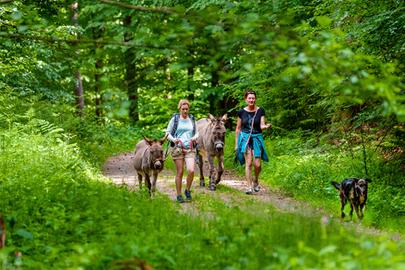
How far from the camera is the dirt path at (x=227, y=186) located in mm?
12797

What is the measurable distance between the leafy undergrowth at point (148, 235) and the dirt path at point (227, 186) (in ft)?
3.96

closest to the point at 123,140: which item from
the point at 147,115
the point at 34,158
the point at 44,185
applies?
the point at 147,115

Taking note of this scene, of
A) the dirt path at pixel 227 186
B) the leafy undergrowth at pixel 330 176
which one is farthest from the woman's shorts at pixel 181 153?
the leafy undergrowth at pixel 330 176

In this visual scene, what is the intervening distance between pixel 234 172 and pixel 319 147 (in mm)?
3928

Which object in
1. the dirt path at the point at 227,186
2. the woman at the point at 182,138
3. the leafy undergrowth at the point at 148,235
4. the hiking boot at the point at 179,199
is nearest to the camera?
the leafy undergrowth at the point at 148,235

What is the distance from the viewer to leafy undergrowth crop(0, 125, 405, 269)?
5791mm

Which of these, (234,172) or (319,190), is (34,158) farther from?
(234,172)

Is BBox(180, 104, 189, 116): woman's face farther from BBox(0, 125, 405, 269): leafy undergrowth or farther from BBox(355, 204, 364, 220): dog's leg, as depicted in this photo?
BBox(355, 204, 364, 220): dog's leg

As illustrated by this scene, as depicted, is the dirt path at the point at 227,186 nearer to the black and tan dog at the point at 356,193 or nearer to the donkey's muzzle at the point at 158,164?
the black and tan dog at the point at 356,193

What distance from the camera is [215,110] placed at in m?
31.5

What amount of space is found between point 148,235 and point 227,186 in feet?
29.0

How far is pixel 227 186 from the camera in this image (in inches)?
657

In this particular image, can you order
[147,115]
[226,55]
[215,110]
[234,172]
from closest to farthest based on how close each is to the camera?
1. [226,55]
2. [234,172]
3. [215,110]
4. [147,115]

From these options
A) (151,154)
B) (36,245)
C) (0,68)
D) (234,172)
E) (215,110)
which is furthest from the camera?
(215,110)
